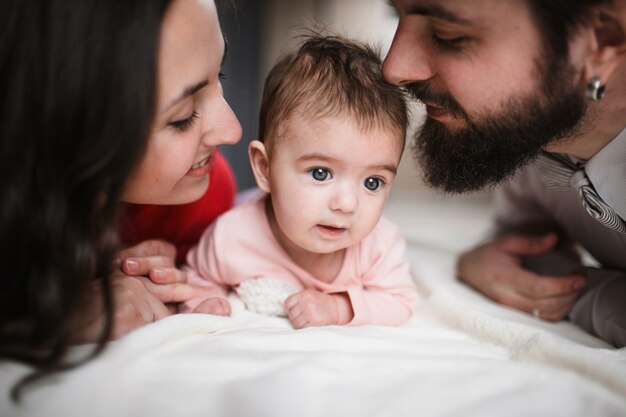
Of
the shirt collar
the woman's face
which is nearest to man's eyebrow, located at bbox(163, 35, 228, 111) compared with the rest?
the woman's face

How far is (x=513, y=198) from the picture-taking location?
6.17 ft

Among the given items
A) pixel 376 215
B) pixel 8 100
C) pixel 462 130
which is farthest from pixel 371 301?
pixel 8 100

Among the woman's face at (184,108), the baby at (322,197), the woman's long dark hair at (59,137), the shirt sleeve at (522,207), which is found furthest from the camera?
the shirt sleeve at (522,207)

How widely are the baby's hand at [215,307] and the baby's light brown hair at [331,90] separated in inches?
13.5

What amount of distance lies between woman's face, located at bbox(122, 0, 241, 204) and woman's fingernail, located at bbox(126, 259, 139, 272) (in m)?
0.15

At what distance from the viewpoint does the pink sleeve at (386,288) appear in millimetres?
1329

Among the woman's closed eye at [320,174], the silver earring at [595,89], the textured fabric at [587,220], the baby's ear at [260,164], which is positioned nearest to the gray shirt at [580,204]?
the textured fabric at [587,220]

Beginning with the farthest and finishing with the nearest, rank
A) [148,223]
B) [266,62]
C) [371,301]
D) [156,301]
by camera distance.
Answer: [266,62], [148,223], [371,301], [156,301]

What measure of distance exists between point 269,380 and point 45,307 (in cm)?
36

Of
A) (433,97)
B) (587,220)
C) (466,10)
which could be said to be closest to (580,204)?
(587,220)

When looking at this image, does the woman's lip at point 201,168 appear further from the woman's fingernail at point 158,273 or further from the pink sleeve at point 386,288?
the pink sleeve at point 386,288

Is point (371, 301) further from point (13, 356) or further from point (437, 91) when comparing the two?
point (13, 356)

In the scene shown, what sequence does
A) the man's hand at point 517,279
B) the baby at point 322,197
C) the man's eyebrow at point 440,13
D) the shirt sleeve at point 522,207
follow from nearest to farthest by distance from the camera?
the man's eyebrow at point 440,13
the baby at point 322,197
the man's hand at point 517,279
the shirt sleeve at point 522,207

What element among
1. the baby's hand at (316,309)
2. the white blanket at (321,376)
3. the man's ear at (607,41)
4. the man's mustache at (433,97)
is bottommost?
the baby's hand at (316,309)
